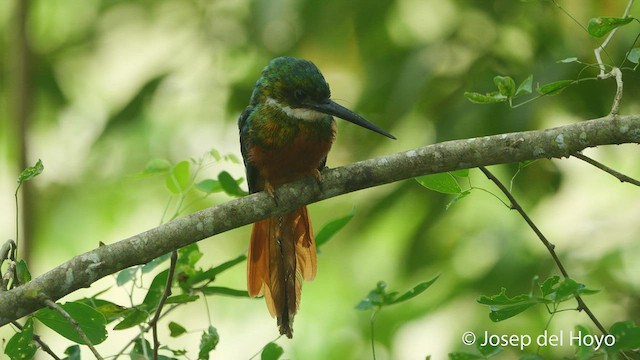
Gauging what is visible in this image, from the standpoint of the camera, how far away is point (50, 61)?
503 centimetres

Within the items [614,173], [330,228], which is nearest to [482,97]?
[614,173]

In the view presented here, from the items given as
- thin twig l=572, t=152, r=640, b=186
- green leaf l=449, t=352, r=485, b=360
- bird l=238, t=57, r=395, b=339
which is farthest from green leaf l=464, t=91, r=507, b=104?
bird l=238, t=57, r=395, b=339

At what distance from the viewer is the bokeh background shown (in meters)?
3.54

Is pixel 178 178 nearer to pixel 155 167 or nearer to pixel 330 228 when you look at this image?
pixel 155 167

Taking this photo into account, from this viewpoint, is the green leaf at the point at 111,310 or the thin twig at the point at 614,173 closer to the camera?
the thin twig at the point at 614,173

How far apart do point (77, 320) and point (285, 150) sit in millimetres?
1141

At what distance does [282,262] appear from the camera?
3137mm

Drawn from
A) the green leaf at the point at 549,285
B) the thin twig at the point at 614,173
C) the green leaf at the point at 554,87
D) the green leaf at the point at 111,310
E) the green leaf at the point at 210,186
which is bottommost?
the green leaf at the point at 549,285

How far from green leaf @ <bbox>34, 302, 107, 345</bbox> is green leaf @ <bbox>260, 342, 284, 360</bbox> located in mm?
382

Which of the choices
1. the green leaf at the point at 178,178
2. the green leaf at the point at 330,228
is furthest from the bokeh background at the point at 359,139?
the green leaf at the point at 330,228

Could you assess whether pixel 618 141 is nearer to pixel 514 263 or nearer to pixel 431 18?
pixel 514 263

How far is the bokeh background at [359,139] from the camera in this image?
3.54 m

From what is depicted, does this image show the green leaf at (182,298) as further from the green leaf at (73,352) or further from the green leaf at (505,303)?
the green leaf at (505,303)

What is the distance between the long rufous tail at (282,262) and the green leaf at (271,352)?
630 millimetres
